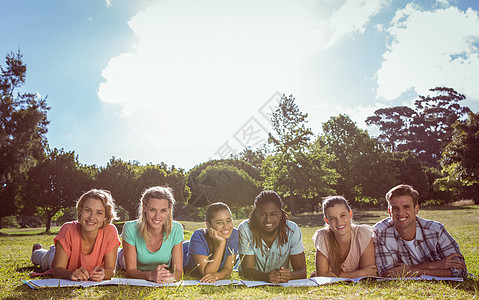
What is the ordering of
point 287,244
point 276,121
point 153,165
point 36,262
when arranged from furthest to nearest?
1. point 153,165
2. point 276,121
3. point 36,262
4. point 287,244

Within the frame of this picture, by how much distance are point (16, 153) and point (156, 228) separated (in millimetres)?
31297

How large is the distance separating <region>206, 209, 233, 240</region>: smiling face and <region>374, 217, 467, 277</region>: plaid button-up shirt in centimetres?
278

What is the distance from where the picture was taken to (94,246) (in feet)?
17.8

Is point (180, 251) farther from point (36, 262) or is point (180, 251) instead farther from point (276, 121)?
point (276, 121)

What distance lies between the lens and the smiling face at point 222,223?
5574 mm

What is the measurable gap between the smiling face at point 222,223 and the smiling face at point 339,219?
1.83 m

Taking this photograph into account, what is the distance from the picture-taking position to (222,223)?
18.3 feet

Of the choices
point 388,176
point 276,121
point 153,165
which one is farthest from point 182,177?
point 388,176

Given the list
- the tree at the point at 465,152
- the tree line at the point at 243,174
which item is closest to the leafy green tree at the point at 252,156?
the tree line at the point at 243,174

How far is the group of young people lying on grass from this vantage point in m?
5.34

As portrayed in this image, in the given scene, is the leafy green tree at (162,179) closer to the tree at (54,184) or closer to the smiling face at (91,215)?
the tree at (54,184)

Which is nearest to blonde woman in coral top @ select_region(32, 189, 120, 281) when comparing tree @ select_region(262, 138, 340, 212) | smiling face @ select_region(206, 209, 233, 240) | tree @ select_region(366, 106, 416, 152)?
smiling face @ select_region(206, 209, 233, 240)

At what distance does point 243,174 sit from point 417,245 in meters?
43.6

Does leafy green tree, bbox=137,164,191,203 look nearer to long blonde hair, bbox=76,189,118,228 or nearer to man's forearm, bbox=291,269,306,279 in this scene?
long blonde hair, bbox=76,189,118,228
